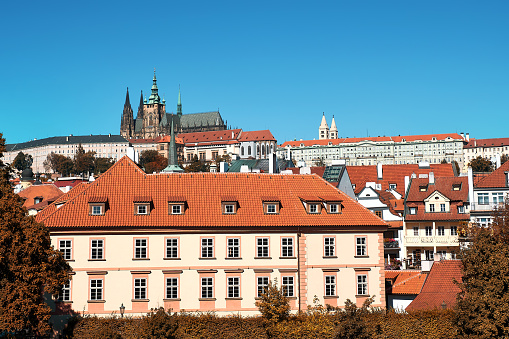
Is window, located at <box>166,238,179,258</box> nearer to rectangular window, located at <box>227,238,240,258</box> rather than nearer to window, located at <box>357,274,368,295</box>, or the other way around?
rectangular window, located at <box>227,238,240,258</box>

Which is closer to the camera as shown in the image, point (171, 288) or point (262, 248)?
point (171, 288)

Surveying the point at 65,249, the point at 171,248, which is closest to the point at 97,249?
the point at 65,249

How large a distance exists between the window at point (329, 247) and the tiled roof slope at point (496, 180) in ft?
63.9

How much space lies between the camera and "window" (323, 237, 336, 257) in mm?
45906

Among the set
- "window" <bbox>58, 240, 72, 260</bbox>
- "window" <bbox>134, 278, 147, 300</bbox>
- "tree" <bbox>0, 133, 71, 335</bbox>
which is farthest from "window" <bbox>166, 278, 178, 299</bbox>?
"tree" <bbox>0, 133, 71, 335</bbox>

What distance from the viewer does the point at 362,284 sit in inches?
1794

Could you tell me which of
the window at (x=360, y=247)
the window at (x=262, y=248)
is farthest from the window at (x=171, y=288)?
the window at (x=360, y=247)

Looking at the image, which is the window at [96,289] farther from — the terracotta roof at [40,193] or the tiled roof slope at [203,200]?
the terracotta roof at [40,193]

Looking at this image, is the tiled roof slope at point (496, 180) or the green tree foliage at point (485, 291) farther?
the tiled roof slope at point (496, 180)

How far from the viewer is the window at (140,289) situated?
43.5 metres

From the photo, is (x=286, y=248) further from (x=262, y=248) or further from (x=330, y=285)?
(x=330, y=285)

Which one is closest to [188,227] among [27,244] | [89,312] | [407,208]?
[89,312]

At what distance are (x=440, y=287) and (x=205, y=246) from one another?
1524 cm

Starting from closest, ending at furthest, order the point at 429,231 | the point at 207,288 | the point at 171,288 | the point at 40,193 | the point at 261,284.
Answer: the point at 171,288
the point at 207,288
the point at 261,284
the point at 429,231
the point at 40,193
